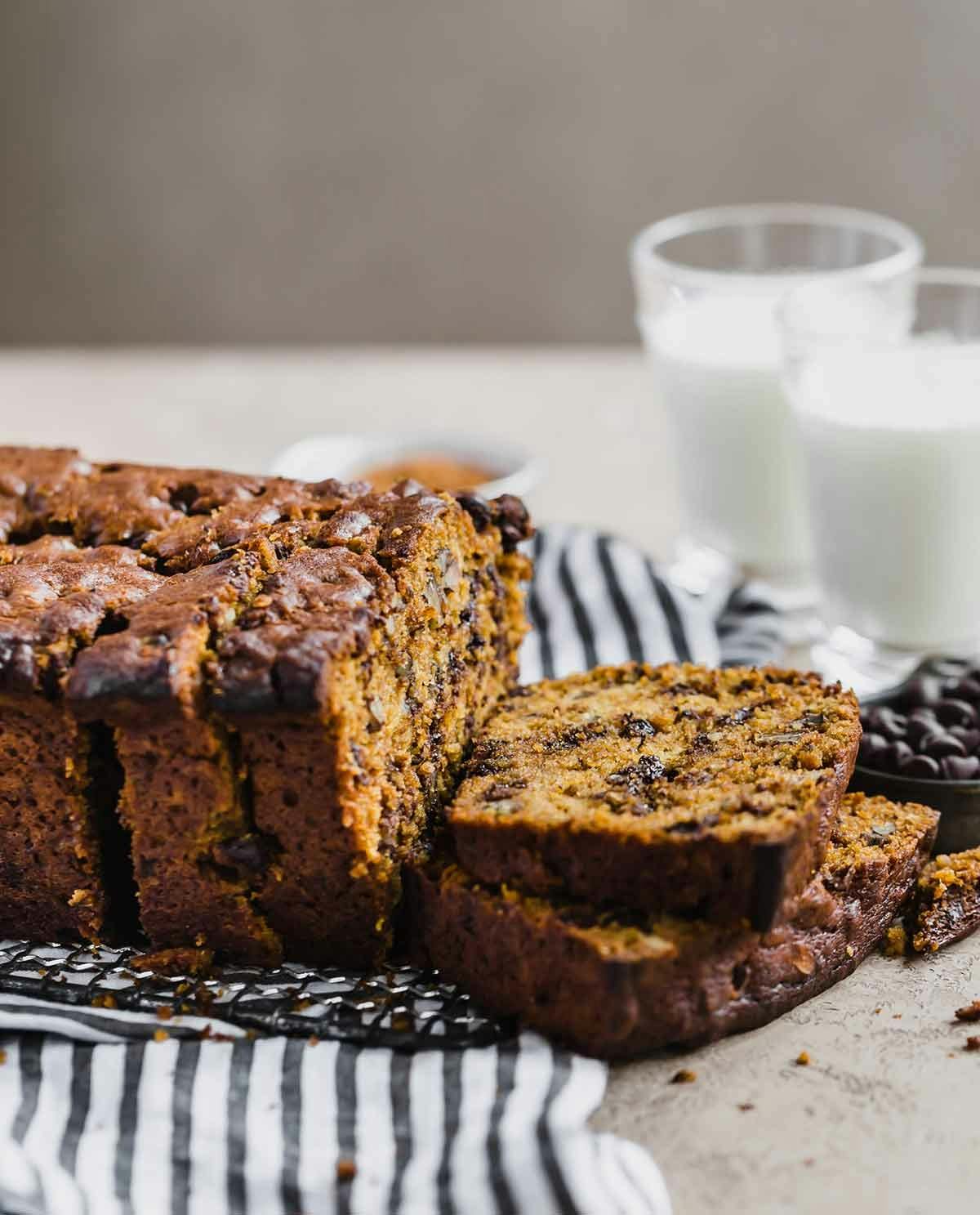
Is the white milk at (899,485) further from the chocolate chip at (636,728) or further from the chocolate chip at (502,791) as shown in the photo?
the chocolate chip at (502,791)

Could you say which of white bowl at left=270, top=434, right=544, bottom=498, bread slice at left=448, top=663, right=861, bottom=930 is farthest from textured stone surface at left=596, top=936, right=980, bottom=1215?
white bowl at left=270, top=434, right=544, bottom=498

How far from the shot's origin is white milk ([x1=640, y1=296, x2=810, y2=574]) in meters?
4.66

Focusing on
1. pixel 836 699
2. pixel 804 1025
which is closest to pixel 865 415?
pixel 836 699

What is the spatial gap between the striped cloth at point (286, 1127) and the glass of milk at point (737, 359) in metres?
2.53

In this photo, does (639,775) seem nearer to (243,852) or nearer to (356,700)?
(356,700)

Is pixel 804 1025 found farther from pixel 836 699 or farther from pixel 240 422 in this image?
pixel 240 422

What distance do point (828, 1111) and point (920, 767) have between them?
36.3 inches

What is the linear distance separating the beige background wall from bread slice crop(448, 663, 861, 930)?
5181 mm

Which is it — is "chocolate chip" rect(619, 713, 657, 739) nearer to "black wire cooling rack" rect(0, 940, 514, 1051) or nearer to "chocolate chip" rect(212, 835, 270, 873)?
"black wire cooling rack" rect(0, 940, 514, 1051)

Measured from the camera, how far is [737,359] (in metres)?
4.65

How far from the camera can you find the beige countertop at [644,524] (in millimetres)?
2475

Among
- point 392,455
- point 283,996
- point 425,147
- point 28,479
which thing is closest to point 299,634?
point 283,996

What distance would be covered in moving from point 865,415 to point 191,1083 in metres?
2.48

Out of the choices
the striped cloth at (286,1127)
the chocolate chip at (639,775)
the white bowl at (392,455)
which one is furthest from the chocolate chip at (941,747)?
the white bowl at (392,455)
